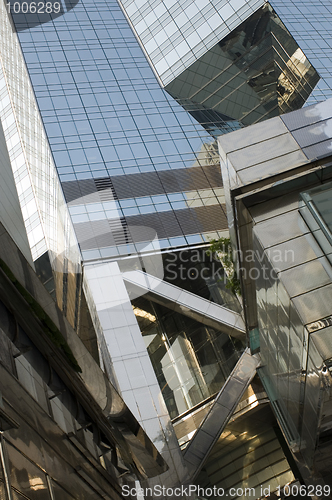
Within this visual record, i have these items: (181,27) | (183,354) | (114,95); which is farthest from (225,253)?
(181,27)

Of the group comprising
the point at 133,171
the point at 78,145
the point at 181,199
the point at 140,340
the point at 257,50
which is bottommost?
the point at 140,340

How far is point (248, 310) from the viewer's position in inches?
746

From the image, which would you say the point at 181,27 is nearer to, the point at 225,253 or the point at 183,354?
the point at 225,253

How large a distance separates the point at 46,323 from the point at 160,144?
3324 centimetres

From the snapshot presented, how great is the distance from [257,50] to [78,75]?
18.3 metres

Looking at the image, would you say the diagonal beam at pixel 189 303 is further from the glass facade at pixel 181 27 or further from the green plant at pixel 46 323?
the glass facade at pixel 181 27

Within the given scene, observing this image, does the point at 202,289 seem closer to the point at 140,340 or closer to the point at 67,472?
the point at 140,340

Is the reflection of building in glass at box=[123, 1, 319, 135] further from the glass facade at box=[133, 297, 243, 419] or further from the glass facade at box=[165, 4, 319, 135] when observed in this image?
the glass facade at box=[133, 297, 243, 419]

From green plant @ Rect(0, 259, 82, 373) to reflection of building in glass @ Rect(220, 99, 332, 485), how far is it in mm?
6521

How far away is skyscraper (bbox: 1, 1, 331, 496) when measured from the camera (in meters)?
29.4

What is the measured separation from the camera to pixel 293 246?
1422 cm

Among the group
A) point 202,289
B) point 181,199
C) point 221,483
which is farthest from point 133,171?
point 221,483

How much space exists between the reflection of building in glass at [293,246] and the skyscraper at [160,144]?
30.1 feet

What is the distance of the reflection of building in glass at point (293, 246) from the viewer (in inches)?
524
